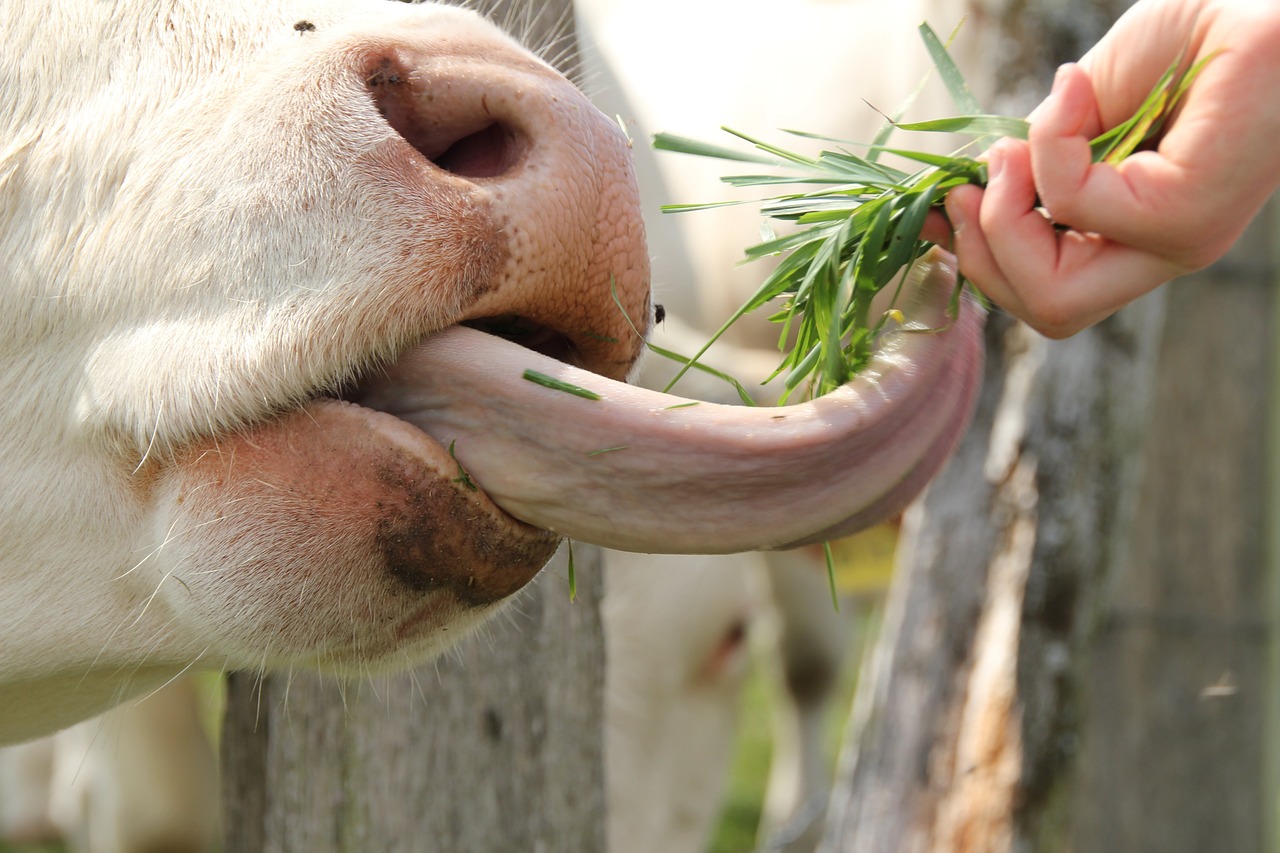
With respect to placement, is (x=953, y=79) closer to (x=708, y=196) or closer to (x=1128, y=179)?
(x=1128, y=179)

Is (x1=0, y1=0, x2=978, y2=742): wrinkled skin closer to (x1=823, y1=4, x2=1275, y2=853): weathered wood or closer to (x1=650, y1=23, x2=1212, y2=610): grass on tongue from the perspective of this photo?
(x1=650, y1=23, x2=1212, y2=610): grass on tongue

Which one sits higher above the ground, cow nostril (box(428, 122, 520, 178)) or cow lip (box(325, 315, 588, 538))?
cow nostril (box(428, 122, 520, 178))

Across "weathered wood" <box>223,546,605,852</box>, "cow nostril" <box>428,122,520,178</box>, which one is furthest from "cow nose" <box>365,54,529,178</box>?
"weathered wood" <box>223,546,605,852</box>

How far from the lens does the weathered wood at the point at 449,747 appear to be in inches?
65.0

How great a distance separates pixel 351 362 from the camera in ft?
3.36

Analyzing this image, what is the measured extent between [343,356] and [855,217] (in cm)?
47

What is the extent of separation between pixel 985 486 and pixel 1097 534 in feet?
0.80

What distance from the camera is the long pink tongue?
993 mm

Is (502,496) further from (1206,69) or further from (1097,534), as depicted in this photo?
(1097,534)

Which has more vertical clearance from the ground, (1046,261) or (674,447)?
(1046,261)

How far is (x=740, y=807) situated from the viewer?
6.15 meters

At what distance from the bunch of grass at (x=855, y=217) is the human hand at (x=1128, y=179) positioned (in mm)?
34

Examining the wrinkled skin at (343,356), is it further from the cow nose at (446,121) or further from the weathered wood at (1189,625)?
the weathered wood at (1189,625)

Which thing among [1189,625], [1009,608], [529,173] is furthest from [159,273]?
[1189,625]
